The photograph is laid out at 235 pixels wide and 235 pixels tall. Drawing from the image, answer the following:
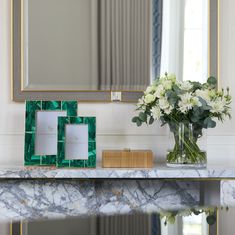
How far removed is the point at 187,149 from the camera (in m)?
2.69

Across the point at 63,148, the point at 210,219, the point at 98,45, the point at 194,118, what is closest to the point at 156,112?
the point at 194,118

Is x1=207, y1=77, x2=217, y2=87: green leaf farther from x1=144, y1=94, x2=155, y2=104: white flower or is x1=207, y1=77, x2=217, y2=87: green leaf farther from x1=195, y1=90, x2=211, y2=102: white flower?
x1=144, y1=94, x2=155, y2=104: white flower

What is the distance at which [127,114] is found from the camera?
3.06m

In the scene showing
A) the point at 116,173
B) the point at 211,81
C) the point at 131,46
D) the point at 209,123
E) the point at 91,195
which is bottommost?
the point at 91,195

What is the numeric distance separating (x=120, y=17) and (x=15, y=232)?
2261mm

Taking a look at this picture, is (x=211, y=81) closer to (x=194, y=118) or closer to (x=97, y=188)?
(x=194, y=118)

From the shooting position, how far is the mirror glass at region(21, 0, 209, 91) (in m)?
2.99

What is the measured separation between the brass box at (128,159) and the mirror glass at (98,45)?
0.51 m

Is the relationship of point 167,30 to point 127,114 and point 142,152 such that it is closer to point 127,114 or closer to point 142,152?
point 127,114

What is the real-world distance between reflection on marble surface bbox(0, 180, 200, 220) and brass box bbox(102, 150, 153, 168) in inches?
4.2

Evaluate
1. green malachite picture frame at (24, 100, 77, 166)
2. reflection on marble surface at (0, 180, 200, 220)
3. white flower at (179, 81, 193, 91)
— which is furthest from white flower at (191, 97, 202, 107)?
green malachite picture frame at (24, 100, 77, 166)

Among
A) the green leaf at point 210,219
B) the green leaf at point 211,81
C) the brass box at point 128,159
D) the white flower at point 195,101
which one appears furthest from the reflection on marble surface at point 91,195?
the green leaf at point 210,219

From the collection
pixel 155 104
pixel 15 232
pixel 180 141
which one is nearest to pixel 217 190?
pixel 180 141

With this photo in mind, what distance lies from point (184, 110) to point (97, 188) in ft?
2.02
